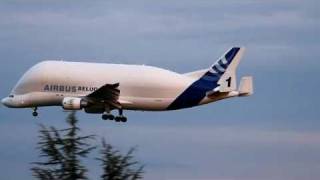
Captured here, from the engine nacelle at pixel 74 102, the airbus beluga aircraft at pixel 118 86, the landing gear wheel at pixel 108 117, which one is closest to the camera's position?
the engine nacelle at pixel 74 102

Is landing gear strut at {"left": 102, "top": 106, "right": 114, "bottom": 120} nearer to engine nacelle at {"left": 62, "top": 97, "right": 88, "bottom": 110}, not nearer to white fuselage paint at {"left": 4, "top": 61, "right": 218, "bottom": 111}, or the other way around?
white fuselage paint at {"left": 4, "top": 61, "right": 218, "bottom": 111}

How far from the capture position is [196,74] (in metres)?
104

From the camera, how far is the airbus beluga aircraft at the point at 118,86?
101 m

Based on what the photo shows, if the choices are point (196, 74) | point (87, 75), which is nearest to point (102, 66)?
point (87, 75)

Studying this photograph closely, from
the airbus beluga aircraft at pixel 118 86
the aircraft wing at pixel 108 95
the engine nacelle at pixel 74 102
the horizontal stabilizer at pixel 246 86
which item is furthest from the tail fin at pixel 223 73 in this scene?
the engine nacelle at pixel 74 102

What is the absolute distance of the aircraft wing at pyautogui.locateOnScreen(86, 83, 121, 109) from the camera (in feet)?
331

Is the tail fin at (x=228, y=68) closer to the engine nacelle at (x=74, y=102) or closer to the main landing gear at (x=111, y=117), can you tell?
the main landing gear at (x=111, y=117)

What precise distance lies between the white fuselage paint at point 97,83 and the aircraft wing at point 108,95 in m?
0.54

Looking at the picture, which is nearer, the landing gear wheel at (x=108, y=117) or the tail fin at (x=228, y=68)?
the tail fin at (x=228, y=68)

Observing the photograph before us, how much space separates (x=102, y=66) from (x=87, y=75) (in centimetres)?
166

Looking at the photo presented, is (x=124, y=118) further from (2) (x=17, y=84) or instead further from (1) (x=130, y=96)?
(2) (x=17, y=84)

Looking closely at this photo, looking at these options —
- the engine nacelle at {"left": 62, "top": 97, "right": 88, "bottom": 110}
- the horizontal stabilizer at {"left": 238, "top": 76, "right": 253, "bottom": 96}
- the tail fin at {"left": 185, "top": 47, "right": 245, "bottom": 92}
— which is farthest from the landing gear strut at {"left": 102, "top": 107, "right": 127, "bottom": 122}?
the horizontal stabilizer at {"left": 238, "top": 76, "right": 253, "bottom": 96}

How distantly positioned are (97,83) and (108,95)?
121 inches

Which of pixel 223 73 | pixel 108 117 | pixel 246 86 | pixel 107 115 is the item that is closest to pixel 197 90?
pixel 223 73
